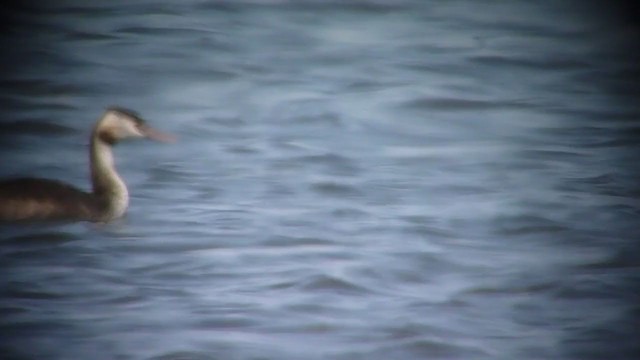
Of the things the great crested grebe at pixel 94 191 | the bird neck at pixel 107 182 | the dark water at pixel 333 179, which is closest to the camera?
the dark water at pixel 333 179

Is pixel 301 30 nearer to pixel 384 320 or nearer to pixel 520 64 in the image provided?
pixel 520 64

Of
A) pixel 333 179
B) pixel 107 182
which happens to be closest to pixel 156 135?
pixel 107 182

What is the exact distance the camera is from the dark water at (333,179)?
2764mm

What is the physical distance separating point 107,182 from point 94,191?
0.04 m

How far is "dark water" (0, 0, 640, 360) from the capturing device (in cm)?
276

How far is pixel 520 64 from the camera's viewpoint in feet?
11.9

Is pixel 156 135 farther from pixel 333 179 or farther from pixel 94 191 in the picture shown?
pixel 333 179

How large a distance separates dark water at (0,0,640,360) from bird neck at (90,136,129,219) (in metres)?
0.05

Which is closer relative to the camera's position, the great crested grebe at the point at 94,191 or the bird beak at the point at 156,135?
the great crested grebe at the point at 94,191

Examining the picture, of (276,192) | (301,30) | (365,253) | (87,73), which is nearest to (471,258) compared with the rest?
(365,253)

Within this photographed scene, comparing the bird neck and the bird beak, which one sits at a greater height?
the bird beak

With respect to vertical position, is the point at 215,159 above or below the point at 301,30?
below

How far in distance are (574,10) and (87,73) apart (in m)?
1.19

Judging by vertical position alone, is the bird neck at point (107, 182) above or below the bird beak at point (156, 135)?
below
